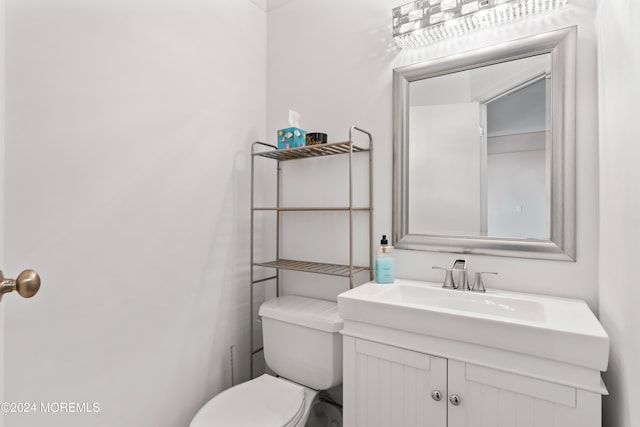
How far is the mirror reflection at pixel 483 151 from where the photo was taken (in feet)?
4.00

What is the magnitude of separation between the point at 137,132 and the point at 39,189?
1.26 ft

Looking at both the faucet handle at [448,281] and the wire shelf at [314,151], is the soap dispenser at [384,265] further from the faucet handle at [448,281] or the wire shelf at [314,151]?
the wire shelf at [314,151]

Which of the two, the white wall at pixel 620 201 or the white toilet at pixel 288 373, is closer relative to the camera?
the white wall at pixel 620 201

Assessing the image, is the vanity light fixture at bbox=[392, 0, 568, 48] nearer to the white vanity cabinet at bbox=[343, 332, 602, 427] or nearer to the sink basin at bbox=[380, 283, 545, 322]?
the sink basin at bbox=[380, 283, 545, 322]

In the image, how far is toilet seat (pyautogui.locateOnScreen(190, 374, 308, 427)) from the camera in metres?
1.20

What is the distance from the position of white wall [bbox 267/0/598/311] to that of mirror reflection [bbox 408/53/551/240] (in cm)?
10

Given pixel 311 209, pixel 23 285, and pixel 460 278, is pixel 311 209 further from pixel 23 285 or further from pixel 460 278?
pixel 23 285

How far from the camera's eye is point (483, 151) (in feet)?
4.35

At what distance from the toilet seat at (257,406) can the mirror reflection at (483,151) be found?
85cm

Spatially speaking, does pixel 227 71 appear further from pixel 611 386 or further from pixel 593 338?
pixel 611 386

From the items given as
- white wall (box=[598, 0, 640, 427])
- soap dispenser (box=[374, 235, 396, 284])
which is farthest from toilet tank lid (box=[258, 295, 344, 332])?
white wall (box=[598, 0, 640, 427])

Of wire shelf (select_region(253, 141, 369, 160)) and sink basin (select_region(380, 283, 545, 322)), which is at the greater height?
wire shelf (select_region(253, 141, 369, 160))

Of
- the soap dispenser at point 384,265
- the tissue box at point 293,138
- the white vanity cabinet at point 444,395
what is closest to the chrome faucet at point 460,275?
the soap dispenser at point 384,265

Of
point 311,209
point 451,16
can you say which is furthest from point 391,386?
point 451,16
